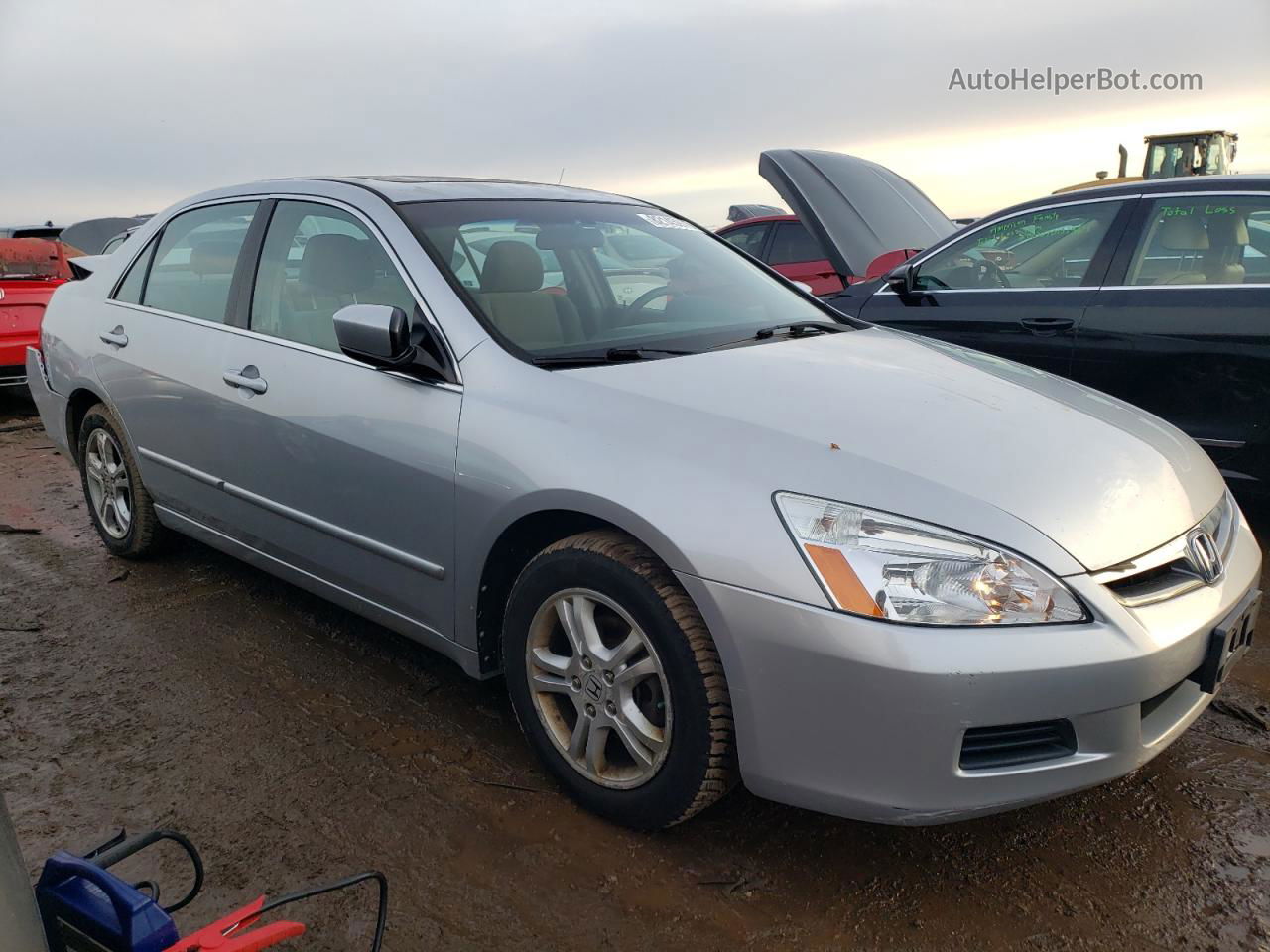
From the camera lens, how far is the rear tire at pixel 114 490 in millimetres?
4086

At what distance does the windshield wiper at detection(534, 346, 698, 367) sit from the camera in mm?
2639

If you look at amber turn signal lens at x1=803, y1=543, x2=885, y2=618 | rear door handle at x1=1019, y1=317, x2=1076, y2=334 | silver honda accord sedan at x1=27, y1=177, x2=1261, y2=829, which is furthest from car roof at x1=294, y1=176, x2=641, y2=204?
rear door handle at x1=1019, y1=317, x2=1076, y2=334

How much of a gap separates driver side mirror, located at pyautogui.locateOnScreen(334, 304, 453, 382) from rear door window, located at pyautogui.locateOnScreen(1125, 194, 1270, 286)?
10.6 feet

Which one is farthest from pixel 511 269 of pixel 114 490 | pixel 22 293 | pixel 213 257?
pixel 22 293

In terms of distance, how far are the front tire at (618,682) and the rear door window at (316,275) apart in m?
0.97

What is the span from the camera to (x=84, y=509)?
5.37m

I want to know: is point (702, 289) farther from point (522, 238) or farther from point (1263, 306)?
point (1263, 306)

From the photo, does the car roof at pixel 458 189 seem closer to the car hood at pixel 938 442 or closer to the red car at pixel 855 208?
the car hood at pixel 938 442

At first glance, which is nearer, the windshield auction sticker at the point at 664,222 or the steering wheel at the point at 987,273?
the windshield auction sticker at the point at 664,222

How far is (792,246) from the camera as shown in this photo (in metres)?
10.0

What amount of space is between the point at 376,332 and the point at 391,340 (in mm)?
45

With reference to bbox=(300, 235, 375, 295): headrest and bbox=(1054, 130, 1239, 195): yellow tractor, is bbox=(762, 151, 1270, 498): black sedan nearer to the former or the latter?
bbox=(300, 235, 375, 295): headrest

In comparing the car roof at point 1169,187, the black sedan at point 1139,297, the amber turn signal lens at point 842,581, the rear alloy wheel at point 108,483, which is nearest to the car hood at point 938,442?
the amber turn signal lens at point 842,581

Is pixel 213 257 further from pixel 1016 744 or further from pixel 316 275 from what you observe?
pixel 1016 744
